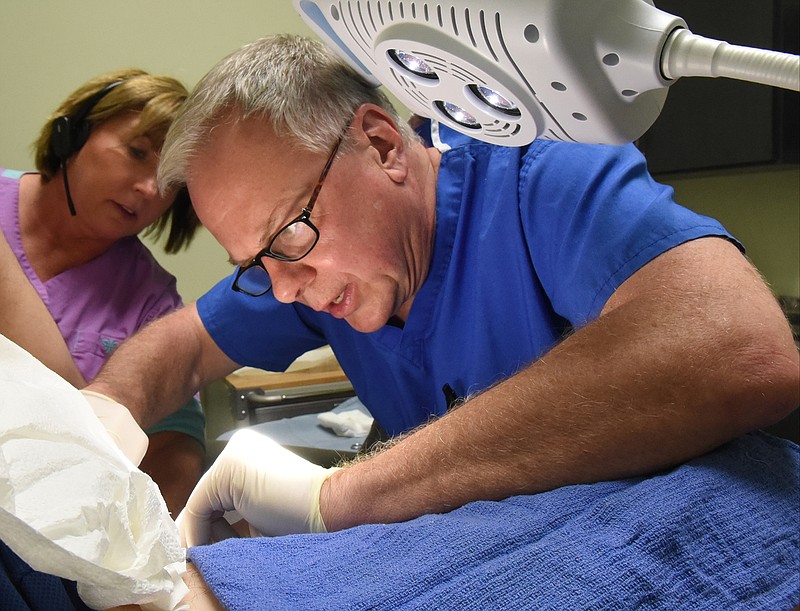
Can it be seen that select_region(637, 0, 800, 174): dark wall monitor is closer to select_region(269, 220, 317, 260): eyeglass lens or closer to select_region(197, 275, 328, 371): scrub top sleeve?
select_region(197, 275, 328, 371): scrub top sleeve

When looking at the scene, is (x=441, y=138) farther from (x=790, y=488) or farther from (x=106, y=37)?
(x=106, y=37)

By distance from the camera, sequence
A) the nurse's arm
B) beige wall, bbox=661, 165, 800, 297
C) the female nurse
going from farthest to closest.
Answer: beige wall, bbox=661, 165, 800, 297, the female nurse, the nurse's arm

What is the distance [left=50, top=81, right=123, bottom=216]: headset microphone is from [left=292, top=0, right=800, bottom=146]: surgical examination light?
1.08 m

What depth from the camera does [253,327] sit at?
4.57 feet

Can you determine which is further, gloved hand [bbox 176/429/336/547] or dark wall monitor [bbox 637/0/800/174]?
dark wall monitor [bbox 637/0/800/174]

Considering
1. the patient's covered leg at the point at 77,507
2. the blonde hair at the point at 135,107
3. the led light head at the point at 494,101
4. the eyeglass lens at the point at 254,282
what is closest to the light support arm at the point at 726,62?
the led light head at the point at 494,101

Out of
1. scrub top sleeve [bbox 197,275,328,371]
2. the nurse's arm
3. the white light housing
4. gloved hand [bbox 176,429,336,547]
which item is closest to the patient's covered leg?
gloved hand [bbox 176,429,336,547]

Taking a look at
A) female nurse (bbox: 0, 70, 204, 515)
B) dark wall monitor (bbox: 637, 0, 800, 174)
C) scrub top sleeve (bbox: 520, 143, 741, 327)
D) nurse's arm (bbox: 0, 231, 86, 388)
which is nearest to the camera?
scrub top sleeve (bbox: 520, 143, 741, 327)

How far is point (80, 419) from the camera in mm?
585

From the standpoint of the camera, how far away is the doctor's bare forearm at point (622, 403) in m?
0.61

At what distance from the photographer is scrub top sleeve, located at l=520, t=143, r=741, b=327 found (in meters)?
0.78

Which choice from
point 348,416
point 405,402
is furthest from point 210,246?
point 405,402

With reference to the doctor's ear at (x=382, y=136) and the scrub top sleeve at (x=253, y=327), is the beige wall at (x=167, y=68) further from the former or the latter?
the doctor's ear at (x=382, y=136)

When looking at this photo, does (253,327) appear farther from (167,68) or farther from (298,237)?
(167,68)
